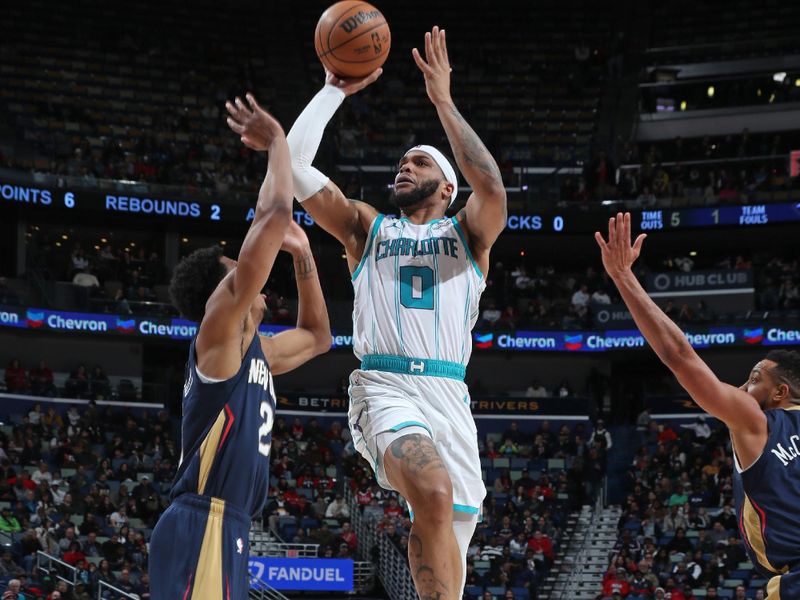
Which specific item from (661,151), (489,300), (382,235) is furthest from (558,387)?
(382,235)

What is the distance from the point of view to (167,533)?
4926mm

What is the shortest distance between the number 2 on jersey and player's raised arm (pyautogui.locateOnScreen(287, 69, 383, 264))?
43 centimetres

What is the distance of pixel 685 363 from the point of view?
572 cm

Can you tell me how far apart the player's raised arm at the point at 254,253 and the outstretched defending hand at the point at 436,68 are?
1.46 metres

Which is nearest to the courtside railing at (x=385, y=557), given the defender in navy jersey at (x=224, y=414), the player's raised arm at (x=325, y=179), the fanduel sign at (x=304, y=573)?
the fanduel sign at (x=304, y=573)

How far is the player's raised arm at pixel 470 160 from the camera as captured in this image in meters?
6.47

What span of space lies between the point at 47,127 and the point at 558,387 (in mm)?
15246

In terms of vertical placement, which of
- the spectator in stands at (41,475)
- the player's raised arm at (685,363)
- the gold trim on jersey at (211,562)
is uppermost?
the player's raised arm at (685,363)

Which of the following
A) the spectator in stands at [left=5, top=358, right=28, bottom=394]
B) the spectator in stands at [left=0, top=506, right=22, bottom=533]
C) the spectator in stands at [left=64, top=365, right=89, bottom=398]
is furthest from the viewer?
the spectator in stands at [left=64, top=365, right=89, bottom=398]

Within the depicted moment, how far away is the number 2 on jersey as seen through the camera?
6.44 meters

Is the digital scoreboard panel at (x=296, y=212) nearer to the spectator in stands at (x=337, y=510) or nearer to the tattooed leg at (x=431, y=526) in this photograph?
the spectator in stands at (x=337, y=510)

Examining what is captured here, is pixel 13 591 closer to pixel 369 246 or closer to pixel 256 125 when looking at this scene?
pixel 369 246

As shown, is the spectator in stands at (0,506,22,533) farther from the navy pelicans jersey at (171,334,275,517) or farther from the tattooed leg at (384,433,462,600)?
the navy pelicans jersey at (171,334,275,517)

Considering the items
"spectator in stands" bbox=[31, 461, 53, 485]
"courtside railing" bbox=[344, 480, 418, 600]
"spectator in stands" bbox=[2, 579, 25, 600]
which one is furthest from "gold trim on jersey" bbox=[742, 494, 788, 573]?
"spectator in stands" bbox=[31, 461, 53, 485]
